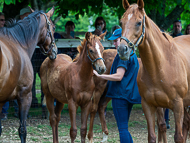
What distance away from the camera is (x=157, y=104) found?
147 inches

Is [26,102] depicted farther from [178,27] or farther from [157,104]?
[178,27]

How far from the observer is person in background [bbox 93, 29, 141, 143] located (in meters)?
3.92

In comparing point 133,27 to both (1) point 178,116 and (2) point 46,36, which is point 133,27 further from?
(2) point 46,36

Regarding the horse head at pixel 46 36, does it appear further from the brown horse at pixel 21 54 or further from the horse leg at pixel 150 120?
the horse leg at pixel 150 120

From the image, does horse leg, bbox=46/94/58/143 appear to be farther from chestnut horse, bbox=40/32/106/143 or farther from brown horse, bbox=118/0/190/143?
brown horse, bbox=118/0/190/143

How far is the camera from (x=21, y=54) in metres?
4.29

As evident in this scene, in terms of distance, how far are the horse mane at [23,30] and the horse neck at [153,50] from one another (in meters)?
2.15

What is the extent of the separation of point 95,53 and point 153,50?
134cm

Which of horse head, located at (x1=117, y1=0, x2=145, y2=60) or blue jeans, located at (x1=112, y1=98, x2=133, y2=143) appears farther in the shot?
blue jeans, located at (x1=112, y1=98, x2=133, y2=143)

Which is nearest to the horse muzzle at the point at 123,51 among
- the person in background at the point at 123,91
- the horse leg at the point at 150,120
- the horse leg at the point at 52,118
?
the person in background at the point at 123,91

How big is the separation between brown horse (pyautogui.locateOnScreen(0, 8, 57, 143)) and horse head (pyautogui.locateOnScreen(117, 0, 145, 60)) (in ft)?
5.46

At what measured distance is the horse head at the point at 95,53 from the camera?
4486mm

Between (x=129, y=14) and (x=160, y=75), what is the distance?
97cm

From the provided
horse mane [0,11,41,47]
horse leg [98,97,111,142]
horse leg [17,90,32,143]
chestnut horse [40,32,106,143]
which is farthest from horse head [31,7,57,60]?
horse leg [98,97,111,142]
